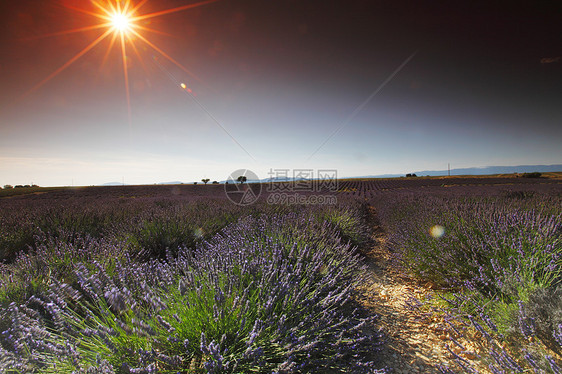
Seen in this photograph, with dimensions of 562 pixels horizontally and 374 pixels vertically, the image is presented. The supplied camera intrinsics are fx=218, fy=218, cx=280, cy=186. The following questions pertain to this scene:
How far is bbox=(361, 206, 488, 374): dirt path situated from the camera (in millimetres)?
1657

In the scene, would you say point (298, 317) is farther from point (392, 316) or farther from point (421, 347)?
point (392, 316)

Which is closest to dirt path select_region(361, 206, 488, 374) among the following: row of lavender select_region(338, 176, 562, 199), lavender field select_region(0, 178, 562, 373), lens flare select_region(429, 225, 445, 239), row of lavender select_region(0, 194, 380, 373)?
lavender field select_region(0, 178, 562, 373)

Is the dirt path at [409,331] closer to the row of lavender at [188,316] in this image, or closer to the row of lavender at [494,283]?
the row of lavender at [494,283]

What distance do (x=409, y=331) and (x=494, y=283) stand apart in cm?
84

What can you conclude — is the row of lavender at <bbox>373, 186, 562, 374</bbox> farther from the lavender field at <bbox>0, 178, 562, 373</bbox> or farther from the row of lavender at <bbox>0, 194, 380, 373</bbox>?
the row of lavender at <bbox>0, 194, 380, 373</bbox>

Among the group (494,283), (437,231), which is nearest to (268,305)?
(494,283)

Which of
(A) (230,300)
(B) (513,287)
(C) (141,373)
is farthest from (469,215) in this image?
(C) (141,373)

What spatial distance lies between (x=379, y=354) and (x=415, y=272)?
1.54m

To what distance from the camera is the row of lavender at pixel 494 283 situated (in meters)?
1.36

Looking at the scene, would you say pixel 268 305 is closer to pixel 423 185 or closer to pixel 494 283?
pixel 494 283

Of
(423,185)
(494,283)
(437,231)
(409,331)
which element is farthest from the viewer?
(423,185)

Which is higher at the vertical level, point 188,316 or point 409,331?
point 188,316

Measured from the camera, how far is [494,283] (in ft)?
6.21

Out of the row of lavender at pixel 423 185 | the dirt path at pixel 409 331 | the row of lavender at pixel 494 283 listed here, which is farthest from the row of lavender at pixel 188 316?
the row of lavender at pixel 423 185
